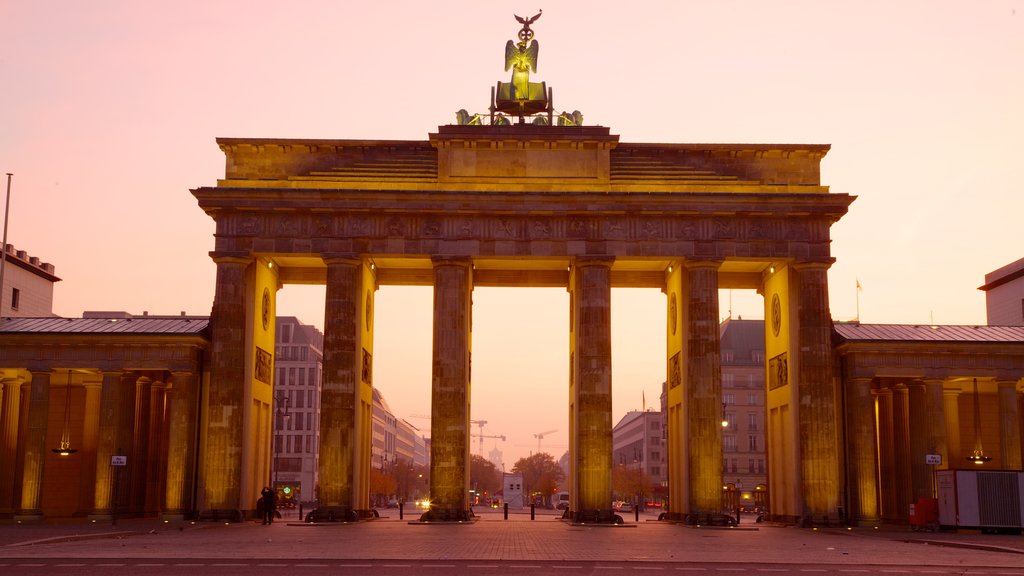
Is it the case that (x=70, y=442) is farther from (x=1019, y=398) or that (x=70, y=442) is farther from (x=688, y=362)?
(x=1019, y=398)

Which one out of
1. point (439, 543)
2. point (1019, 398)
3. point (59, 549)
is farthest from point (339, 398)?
point (1019, 398)

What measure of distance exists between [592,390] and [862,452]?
13.7 meters

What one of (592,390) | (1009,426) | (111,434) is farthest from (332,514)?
(1009,426)

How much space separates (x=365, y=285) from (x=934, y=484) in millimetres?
30188

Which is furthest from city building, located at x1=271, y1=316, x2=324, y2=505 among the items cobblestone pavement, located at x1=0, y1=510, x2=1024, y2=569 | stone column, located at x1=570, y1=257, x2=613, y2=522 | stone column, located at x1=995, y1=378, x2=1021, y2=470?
stone column, located at x1=995, y1=378, x2=1021, y2=470

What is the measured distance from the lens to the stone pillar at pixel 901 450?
56531 mm

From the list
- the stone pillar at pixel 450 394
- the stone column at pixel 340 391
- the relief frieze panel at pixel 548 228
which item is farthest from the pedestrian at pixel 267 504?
the relief frieze panel at pixel 548 228

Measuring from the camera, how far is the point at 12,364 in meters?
54.6

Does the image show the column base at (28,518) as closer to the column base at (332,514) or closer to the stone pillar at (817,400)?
the column base at (332,514)

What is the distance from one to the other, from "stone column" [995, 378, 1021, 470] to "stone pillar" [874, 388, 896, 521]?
5574mm

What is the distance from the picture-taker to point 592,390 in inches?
2181

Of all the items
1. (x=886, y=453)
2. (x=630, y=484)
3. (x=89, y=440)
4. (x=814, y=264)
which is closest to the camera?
(x=814, y=264)

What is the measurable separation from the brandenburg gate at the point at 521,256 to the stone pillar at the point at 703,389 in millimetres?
99

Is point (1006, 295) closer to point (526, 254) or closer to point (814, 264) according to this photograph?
point (814, 264)
